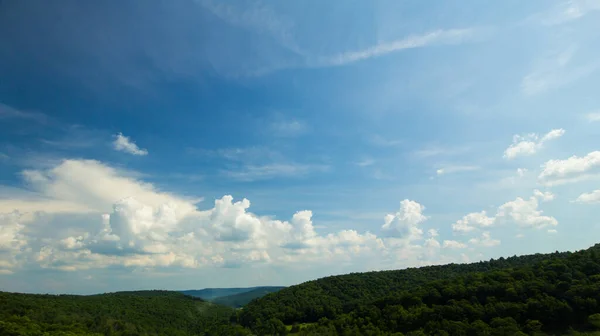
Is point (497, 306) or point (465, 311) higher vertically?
point (497, 306)

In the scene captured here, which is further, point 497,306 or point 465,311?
point 465,311

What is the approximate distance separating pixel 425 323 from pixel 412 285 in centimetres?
7250

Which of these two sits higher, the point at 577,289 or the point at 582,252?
the point at 582,252

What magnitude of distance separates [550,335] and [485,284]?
27.2 m

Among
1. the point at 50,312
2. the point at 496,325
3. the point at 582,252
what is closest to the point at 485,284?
the point at 496,325

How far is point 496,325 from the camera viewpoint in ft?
362

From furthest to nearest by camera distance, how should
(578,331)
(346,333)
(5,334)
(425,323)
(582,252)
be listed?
(582,252), (346,333), (425,323), (5,334), (578,331)

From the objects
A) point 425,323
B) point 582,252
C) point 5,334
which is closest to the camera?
point 5,334

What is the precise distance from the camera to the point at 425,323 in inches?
4995

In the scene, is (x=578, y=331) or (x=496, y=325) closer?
(x=578, y=331)

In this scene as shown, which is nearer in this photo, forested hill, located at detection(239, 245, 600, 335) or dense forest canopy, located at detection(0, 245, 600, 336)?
forested hill, located at detection(239, 245, 600, 335)

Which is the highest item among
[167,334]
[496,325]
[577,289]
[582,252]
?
[582,252]

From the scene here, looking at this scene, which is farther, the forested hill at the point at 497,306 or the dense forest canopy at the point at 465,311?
the dense forest canopy at the point at 465,311

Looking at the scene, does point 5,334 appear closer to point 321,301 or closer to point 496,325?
point 321,301
